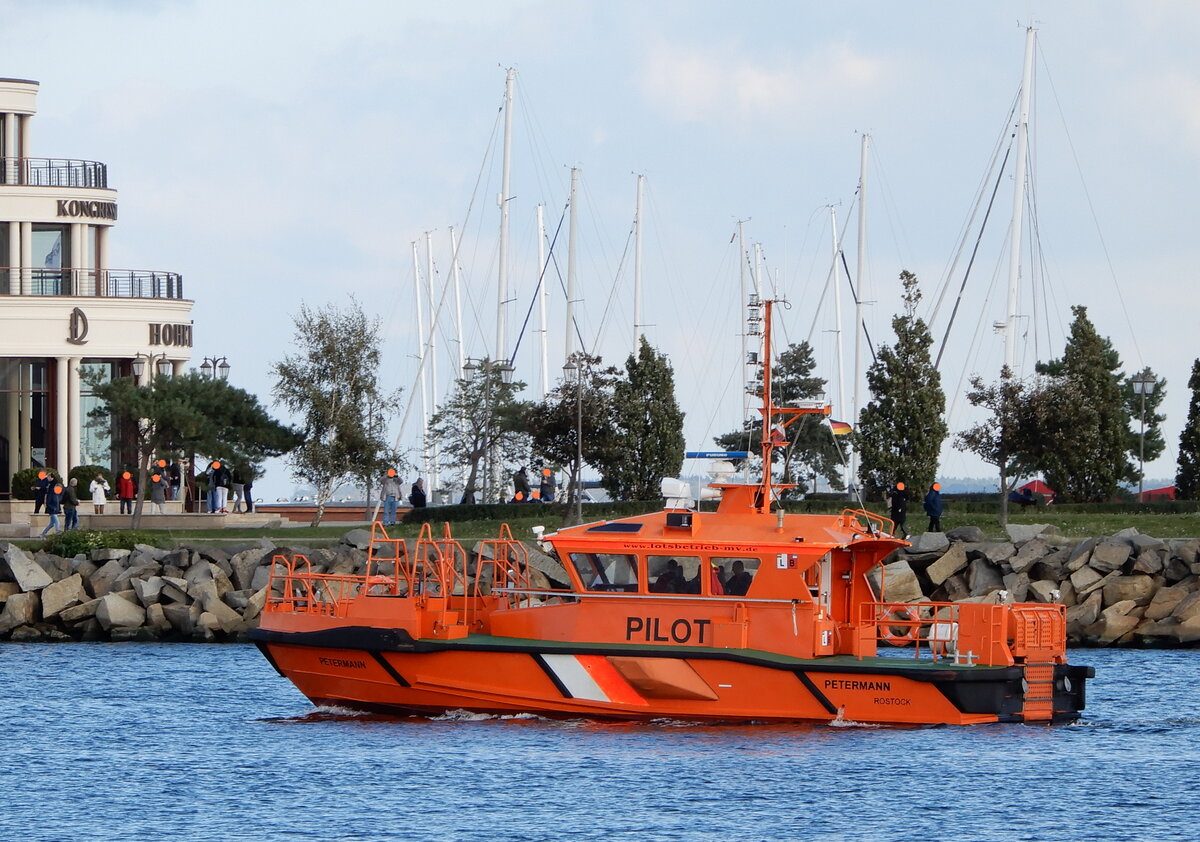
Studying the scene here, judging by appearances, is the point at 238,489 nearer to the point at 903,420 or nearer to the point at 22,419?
the point at 22,419

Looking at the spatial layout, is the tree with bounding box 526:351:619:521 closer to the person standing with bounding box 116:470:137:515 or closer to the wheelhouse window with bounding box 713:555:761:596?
the person standing with bounding box 116:470:137:515

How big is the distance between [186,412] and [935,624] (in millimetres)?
26113

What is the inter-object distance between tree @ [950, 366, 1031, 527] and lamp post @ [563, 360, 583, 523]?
841 cm

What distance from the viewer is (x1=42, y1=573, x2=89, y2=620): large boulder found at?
3644 cm

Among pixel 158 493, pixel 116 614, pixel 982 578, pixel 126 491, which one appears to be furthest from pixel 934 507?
pixel 126 491

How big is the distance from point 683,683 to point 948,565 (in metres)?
14.9

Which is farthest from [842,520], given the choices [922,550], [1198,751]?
[922,550]

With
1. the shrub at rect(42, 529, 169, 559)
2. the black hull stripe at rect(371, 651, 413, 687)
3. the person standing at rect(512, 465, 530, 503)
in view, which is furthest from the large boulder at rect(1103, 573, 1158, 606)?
the shrub at rect(42, 529, 169, 559)

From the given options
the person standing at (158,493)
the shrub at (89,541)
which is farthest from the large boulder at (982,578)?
the person standing at (158,493)

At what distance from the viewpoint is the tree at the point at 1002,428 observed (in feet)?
135

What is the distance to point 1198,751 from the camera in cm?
2111

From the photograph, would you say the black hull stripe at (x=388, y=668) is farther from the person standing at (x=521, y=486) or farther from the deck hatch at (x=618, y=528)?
the person standing at (x=521, y=486)

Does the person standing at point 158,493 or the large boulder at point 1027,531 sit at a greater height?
the person standing at point 158,493

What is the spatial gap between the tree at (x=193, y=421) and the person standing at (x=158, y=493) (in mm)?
612
